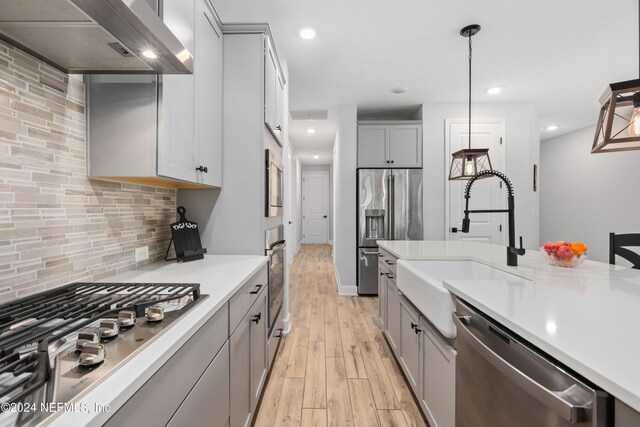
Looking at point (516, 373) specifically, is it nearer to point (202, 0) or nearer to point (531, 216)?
point (202, 0)

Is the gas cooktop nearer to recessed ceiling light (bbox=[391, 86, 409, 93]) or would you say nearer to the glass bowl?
the glass bowl

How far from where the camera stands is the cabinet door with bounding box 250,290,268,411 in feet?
4.96

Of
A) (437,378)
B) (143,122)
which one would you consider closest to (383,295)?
(437,378)

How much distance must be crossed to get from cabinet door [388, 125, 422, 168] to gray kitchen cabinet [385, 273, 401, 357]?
2247 mm

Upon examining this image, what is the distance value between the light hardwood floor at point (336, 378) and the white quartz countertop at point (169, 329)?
2.89ft

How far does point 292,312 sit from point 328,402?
1594 mm

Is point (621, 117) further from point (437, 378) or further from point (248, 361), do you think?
point (248, 361)

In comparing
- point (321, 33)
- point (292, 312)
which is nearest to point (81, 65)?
point (321, 33)

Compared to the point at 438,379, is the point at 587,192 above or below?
above

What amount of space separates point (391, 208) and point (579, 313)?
128 inches

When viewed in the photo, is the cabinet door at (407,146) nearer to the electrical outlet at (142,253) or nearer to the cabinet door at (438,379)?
the cabinet door at (438,379)

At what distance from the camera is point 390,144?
415cm

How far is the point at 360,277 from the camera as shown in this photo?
4066mm

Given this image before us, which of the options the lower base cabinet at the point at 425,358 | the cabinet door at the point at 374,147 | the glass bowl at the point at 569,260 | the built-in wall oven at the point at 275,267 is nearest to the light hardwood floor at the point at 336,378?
the lower base cabinet at the point at 425,358
